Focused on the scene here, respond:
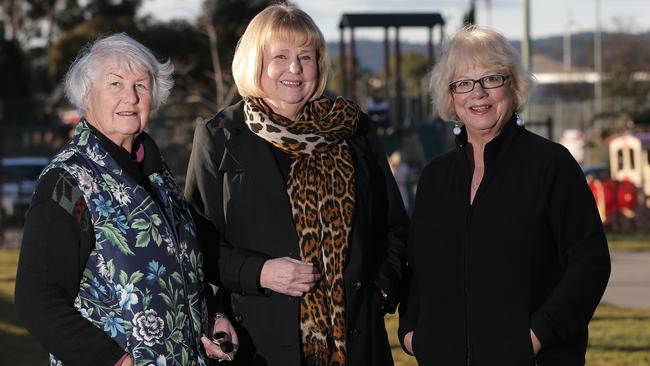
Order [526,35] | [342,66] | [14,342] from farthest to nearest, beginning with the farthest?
1. [342,66]
2. [526,35]
3. [14,342]

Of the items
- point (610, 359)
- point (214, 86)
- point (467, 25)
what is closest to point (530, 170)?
point (467, 25)

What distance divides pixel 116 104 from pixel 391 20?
22281mm

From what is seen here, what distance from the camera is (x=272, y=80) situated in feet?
14.9

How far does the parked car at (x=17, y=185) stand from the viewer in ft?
76.8

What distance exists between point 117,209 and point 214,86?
42.0 meters

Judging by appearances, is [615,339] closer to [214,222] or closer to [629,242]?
[214,222]

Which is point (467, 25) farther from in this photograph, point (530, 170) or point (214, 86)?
point (214, 86)

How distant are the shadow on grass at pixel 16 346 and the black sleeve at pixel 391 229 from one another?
521cm

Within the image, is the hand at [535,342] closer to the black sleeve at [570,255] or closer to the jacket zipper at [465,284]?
the black sleeve at [570,255]

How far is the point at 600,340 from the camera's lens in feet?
32.2

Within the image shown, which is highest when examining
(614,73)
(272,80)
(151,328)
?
(272,80)

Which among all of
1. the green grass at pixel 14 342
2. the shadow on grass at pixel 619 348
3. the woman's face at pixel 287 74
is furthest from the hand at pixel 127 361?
the shadow on grass at pixel 619 348

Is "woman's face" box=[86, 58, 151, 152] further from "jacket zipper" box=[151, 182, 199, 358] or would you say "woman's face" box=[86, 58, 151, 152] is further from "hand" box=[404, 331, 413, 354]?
"hand" box=[404, 331, 413, 354]

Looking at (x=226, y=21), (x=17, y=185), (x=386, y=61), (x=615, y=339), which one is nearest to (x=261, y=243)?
(x=615, y=339)
